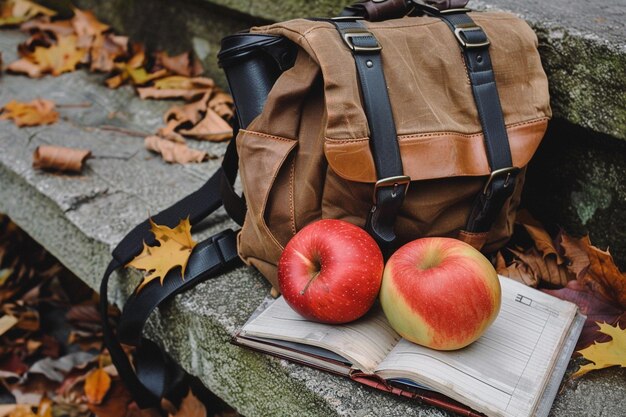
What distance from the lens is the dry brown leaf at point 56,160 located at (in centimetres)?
192

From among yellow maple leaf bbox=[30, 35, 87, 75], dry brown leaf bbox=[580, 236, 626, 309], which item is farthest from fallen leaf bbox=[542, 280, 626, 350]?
yellow maple leaf bbox=[30, 35, 87, 75]

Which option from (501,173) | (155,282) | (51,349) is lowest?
(51,349)

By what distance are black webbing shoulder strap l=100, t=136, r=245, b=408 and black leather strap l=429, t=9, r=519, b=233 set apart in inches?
21.5

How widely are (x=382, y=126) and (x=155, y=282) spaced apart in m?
0.63

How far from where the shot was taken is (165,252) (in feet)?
5.05

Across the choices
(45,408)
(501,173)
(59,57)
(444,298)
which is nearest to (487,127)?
(501,173)

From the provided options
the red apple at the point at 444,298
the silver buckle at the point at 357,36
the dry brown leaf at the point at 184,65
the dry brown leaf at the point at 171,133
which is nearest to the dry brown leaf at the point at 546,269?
the red apple at the point at 444,298

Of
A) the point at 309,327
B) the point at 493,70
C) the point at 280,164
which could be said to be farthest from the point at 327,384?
the point at 493,70

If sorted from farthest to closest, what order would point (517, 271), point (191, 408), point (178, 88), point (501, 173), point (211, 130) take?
1. point (178, 88)
2. point (211, 130)
3. point (191, 408)
4. point (517, 271)
5. point (501, 173)

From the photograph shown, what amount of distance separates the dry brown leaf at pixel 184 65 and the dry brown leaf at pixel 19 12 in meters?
0.72

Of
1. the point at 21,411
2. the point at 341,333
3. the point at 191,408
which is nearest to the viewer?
the point at 341,333

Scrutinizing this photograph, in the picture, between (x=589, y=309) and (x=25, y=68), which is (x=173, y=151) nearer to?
(x=25, y=68)

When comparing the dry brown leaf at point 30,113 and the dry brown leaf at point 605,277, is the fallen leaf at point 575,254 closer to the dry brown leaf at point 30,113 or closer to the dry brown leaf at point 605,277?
the dry brown leaf at point 605,277

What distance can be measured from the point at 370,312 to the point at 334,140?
13.5 inches
